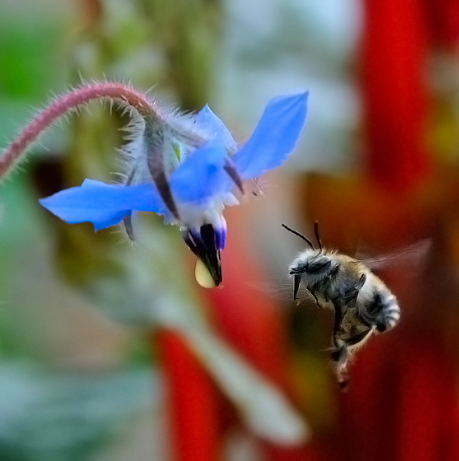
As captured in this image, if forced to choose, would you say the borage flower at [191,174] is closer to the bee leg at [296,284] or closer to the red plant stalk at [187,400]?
the bee leg at [296,284]

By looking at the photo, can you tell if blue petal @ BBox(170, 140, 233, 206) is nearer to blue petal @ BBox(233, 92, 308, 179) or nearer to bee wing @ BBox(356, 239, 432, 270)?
blue petal @ BBox(233, 92, 308, 179)

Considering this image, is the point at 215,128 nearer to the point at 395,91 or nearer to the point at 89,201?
the point at 89,201

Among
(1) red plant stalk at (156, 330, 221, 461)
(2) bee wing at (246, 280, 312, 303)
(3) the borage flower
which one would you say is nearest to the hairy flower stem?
(3) the borage flower

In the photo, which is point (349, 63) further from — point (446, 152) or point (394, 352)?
point (394, 352)

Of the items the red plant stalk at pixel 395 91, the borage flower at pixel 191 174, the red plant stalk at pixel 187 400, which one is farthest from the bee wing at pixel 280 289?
the red plant stalk at pixel 395 91

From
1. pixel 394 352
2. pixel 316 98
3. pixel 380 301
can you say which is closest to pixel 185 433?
pixel 394 352
